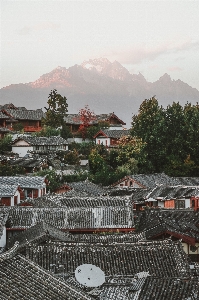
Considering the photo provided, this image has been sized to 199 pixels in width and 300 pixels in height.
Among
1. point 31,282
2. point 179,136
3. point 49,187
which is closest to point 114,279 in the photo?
point 31,282

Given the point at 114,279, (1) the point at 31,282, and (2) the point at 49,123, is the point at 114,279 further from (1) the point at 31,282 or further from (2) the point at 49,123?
(2) the point at 49,123

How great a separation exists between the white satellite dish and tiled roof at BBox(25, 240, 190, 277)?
4532 mm

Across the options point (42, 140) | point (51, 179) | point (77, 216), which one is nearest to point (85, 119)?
point (42, 140)

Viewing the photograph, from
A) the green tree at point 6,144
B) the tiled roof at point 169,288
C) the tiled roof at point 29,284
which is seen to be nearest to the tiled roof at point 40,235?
the tiled roof at point 169,288

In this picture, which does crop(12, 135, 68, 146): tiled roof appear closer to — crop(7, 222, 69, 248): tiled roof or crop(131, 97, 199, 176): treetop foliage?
crop(131, 97, 199, 176): treetop foliage

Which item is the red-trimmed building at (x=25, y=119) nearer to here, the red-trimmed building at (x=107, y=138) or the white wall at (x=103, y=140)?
the red-trimmed building at (x=107, y=138)

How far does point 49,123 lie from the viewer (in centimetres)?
6234

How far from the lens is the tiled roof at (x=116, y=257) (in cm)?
1911

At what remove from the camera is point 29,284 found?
11508 mm

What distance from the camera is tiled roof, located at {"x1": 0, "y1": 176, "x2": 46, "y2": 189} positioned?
38.5m

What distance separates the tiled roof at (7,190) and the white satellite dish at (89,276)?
20.4m

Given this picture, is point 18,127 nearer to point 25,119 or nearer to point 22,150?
point 25,119

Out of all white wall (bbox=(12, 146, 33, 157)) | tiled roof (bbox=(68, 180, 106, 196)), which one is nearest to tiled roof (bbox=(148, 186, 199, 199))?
tiled roof (bbox=(68, 180, 106, 196))

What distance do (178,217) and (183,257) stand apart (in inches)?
543
